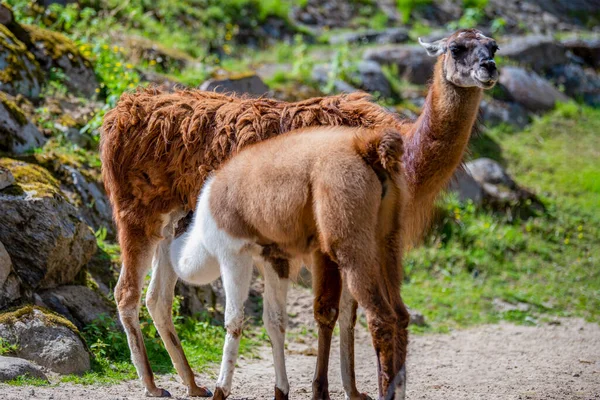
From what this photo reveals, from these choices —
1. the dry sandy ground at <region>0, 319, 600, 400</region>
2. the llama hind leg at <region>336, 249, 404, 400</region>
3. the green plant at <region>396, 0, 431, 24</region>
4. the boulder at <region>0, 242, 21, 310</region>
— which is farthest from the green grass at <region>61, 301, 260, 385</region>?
the green plant at <region>396, 0, 431, 24</region>

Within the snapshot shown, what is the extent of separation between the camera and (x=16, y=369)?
6008 millimetres

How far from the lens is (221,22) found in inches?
691

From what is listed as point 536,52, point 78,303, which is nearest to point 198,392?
point 78,303

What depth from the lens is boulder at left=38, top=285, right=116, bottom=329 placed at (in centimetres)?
731

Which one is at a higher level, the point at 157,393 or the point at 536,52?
the point at 536,52

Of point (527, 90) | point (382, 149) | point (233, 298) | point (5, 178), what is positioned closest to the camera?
point (382, 149)

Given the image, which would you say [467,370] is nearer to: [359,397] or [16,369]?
[359,397]

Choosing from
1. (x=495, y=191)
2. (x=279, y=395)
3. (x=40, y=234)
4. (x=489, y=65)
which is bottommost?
(x=495, y=191)

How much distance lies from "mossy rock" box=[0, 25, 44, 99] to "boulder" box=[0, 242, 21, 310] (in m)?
3.34

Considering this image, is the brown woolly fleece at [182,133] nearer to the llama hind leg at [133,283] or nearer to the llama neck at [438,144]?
the llama hind leg at [133,283]

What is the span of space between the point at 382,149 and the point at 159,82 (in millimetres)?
7105

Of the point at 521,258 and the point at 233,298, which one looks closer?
the point at 233,298

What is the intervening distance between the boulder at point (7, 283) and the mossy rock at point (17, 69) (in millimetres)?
3342

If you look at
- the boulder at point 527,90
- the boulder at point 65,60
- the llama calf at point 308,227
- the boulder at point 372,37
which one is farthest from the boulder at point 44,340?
the boulder at point 372,37
